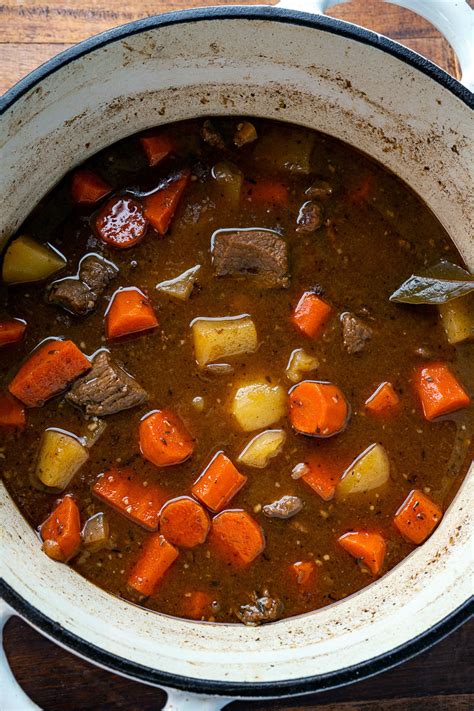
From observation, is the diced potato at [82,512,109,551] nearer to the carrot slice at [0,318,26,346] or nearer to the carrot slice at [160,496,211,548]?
the carrot slice at [160,496,211,548]

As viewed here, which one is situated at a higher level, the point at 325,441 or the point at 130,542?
the point at 325,441

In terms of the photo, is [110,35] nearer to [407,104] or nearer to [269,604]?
[407,104]

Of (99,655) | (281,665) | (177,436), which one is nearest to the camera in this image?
(99,655)

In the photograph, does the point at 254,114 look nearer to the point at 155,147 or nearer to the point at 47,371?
the point at 155,147

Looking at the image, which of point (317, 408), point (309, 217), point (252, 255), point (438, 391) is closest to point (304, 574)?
point (317, 408)

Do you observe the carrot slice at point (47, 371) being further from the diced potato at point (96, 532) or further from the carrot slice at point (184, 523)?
the carrot slice at point (184, 523)

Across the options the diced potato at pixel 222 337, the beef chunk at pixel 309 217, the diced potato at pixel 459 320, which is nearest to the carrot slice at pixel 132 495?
the diced potato at pixel 222 337

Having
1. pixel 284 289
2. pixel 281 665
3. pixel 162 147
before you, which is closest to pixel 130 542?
pixel 281 665
